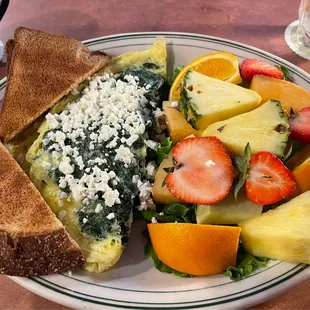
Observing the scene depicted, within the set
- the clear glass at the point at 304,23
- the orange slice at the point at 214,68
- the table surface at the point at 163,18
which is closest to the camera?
the orange slice at the point at 214,68

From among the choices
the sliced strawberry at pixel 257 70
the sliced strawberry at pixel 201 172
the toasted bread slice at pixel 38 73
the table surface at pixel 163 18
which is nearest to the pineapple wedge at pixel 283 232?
the sliced strawberry at pixel 201 172

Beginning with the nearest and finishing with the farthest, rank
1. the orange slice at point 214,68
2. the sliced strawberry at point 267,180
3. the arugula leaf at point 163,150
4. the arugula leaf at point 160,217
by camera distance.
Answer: the sliced strawberry at point 267,180 < the arugula leaf at point 160,217 < the arugula leaf at point 163,150 < the orange slice at point 214,68

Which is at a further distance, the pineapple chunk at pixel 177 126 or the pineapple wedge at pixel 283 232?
the pineapple chunk at pixel 177 126

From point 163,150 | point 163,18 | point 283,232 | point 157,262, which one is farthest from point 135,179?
point 163,18

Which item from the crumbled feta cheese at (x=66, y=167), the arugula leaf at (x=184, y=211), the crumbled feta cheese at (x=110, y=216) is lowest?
the arugula leaf at (x=184, y=211)

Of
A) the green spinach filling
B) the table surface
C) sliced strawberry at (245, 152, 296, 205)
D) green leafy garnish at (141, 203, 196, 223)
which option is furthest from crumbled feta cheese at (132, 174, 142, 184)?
the table surface

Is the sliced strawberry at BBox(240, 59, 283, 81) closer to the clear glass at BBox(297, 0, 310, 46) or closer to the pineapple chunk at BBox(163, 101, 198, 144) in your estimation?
the pineapple chunk at BBox(163, 101, 198, 144)

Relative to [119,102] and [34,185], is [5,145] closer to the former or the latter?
[34,185]

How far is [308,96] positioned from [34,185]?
3.33ft

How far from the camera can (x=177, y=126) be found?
1.66 meters

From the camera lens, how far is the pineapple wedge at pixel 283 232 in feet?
4.08

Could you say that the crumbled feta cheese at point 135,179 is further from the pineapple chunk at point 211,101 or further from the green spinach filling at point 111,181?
the pineapple chunk at point 211,101

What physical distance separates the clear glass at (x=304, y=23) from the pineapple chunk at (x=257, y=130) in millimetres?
900

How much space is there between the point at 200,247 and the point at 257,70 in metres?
0.84
